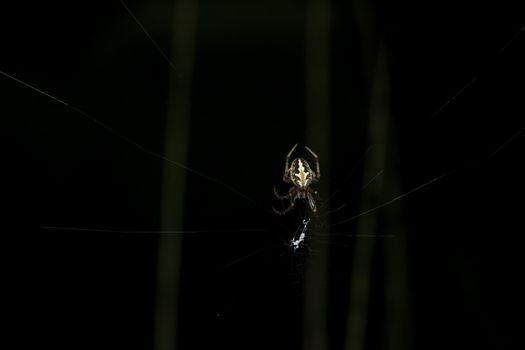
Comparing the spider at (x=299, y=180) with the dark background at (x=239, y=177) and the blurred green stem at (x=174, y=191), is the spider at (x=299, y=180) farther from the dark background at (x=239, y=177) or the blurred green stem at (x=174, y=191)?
the blurred green stem at (x=174, y=191)

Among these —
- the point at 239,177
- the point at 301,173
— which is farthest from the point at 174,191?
the point at 301,173

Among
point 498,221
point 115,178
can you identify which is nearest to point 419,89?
point 498,221

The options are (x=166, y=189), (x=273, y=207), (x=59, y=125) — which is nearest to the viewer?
(x=166, y=189)

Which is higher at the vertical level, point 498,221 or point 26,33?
point 26,33

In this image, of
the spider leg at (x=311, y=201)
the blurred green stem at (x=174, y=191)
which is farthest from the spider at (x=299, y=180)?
the blurred green stem at (x=174, y=191)

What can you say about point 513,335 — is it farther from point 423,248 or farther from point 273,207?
point 273,207

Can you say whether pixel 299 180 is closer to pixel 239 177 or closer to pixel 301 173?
pixel 301 173

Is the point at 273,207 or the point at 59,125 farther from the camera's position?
the point at 273,207

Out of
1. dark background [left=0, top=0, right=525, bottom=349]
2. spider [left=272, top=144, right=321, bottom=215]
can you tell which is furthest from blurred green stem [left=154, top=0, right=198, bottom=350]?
spider [left=272, top=144, right=321, bottom=215]

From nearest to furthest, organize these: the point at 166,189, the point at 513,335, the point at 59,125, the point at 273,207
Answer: the point at 166,189 → the point at 513,335 → the point at 59,125 → the point at 273,207
